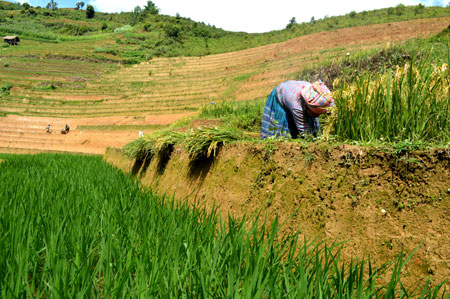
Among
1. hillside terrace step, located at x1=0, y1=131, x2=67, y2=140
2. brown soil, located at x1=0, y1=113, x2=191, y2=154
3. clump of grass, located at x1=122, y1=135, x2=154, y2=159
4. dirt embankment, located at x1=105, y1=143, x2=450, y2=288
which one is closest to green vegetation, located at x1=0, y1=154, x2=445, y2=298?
dirt embankment, located at x1=105, y1=143, x2=450, y2=288

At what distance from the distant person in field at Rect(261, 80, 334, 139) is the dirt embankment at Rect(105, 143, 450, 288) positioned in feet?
2.32

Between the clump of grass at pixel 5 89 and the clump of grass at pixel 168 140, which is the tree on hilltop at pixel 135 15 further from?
the clump of grass at pixel 168 140

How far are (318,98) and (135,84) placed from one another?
3707 cm

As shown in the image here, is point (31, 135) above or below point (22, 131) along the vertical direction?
below

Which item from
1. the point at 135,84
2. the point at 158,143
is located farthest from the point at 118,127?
the point at 158,143

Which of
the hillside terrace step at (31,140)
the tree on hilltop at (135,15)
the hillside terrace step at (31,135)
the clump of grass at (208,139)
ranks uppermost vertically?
the tree on hilltop at (135,15)

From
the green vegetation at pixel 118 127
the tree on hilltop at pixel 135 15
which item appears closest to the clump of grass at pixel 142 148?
the green vegetation at pixel 118 127

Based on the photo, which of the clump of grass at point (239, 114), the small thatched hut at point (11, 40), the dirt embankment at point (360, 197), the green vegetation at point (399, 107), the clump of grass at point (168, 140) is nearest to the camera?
the dirt embankment at point (360, 197)

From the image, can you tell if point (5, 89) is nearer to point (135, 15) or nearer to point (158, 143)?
point (158, 143)

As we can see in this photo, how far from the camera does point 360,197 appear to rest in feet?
4.90

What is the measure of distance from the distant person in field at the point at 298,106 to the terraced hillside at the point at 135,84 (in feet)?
48.5

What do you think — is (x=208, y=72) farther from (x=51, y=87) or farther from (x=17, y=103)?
(x=17, y=103)

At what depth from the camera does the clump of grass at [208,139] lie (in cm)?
262

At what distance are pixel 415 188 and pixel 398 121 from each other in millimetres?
748
